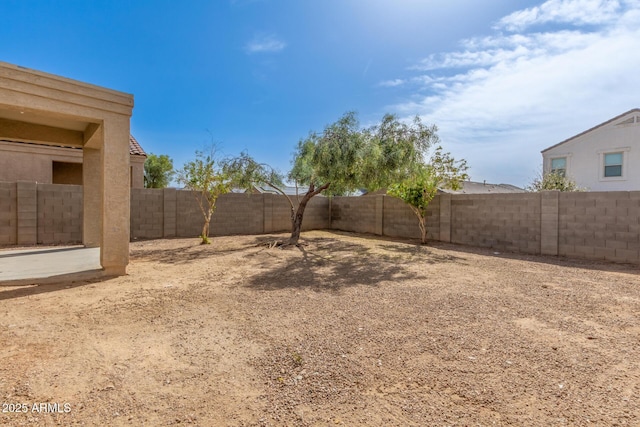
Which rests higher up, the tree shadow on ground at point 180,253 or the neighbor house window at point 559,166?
the neighbor house window at point 559,166

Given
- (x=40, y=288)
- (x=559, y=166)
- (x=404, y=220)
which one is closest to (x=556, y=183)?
(x=559, y=166)

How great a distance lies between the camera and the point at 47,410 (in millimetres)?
2223

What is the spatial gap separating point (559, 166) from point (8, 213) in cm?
2296

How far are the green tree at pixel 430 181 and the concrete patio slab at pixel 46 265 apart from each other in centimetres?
861

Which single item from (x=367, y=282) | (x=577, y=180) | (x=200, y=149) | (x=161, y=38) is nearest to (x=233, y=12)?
(x=161, y=38)

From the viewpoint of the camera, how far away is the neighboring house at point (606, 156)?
47.3 ft

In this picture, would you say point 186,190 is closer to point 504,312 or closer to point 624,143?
point 504,312

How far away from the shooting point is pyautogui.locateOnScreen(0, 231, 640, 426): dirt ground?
226cm

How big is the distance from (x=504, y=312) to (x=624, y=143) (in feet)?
53.1

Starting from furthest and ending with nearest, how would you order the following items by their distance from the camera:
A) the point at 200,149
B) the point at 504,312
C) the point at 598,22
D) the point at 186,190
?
1. the point at 186,190
2. the point at 200,149
3. the point at 598,22
4. the point at 504,312

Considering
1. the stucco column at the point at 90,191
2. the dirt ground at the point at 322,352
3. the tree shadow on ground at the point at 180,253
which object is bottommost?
the dirt ground at the point at 322,352

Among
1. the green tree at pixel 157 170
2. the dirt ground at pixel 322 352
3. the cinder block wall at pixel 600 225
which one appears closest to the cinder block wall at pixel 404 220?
the cinder block wall at pixel 600 225

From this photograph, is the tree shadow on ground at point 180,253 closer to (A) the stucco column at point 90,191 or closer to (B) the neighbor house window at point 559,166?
(A) the stucco column at point 90,191

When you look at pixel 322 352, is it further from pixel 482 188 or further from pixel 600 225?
pixel 482 188
